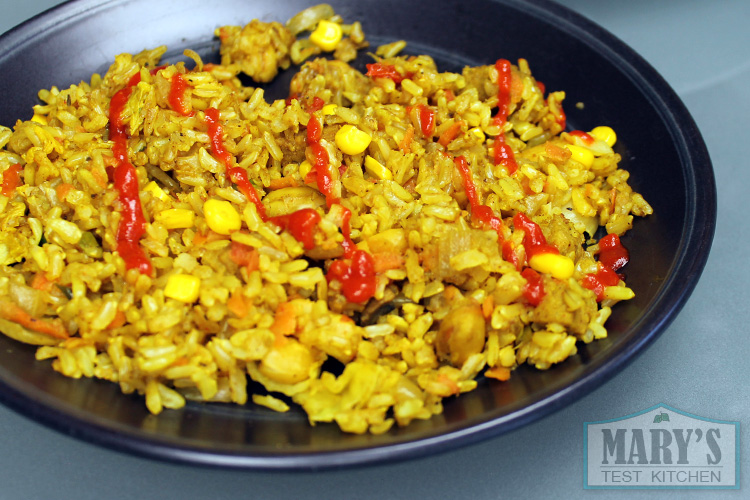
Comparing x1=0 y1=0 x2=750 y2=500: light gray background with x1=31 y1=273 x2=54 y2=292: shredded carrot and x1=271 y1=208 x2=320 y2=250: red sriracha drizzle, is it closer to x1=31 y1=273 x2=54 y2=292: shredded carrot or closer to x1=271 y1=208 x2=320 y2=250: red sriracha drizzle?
x1=31 y1=273 x2=54 y2=292: shredded carrot

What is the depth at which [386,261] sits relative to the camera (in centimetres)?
249

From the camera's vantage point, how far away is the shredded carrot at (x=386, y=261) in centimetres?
248

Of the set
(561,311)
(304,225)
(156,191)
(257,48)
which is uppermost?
(257,48)

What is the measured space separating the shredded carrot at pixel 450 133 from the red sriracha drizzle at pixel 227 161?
0.86 metres

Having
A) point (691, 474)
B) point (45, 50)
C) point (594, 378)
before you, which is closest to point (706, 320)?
point (691, 474)

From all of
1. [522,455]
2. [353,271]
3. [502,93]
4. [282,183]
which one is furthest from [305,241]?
[502,93]

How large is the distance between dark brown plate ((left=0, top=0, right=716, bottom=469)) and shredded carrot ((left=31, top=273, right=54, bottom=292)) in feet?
0.69

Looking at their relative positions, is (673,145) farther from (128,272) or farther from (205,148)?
(128,272)

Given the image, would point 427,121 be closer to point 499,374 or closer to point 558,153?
point 558,153

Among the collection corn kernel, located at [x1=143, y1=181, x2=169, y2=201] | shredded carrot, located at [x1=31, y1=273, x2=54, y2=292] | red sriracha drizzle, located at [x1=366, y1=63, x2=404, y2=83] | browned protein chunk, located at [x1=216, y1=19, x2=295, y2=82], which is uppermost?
browned protein chunk, located at [x1=216, y1=19, x2=295, y2=82]

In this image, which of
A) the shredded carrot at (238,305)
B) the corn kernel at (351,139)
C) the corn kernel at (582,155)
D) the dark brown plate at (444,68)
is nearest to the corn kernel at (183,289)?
the shredded carrot at (238,305)

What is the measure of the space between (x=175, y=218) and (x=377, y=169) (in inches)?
32.1

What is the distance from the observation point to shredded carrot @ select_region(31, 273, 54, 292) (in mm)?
2445

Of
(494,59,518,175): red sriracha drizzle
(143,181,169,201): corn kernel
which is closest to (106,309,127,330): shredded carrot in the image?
(143,181,169,201): corn kernel
